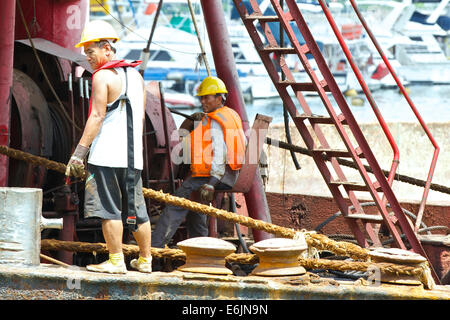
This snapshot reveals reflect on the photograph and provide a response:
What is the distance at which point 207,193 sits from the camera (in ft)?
27.1

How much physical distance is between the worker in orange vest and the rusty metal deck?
98.3 inches

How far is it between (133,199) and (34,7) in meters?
4.17

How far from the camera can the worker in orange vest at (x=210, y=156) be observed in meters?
8.38

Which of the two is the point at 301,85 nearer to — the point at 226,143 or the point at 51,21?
the point at 226,143

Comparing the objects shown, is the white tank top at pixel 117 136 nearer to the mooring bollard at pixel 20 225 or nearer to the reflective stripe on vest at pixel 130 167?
the reflective stripe on vest at pixel 130 167

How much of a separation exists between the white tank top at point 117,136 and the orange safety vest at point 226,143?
248cm

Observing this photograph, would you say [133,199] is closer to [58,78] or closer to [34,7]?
[58,78]

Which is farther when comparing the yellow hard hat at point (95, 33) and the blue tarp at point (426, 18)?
the blue tarp at point (426, 18)

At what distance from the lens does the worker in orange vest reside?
8375 millimetres

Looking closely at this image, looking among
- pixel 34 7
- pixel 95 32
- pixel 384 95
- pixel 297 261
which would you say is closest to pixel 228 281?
pixel 297 261

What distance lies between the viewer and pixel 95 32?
5828 millimetres

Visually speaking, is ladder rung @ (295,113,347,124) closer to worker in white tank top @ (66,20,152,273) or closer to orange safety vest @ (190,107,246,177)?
orange safety vest @ (190,107,246,177)

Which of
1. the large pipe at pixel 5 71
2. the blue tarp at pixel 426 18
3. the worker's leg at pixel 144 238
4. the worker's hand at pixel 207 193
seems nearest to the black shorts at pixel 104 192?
the worker's leg at pixel 144 238

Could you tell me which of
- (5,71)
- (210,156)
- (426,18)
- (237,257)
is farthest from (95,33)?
(426,18)
